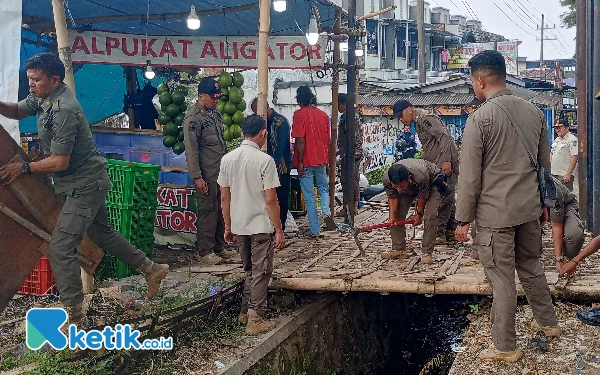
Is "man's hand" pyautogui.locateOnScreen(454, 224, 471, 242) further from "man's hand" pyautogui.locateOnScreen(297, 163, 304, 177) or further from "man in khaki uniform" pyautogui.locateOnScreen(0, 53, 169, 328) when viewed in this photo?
"man's hand" pyautogui.locateOnScreen(297, 163, 304, 177)

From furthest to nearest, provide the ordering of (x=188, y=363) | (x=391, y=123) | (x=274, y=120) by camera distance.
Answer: (x=391, y=123) < (x=274, y=120) < (x=188, y=363)

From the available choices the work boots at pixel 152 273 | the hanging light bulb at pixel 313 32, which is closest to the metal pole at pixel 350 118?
the hanging light bulb at pixel 313 32

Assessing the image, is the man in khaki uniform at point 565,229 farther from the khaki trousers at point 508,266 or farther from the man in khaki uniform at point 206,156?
the man in khaki uniform at point 206,156

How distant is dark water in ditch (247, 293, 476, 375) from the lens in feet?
19.3

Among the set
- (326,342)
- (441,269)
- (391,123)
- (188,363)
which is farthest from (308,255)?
(391,123)

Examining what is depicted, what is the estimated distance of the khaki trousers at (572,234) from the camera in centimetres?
588

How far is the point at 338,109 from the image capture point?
9711 mm

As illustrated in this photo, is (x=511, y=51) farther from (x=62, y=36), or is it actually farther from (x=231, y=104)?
(x=62, y=36)

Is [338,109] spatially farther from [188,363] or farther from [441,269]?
[188,363]

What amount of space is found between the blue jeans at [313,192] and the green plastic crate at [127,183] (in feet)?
8.36

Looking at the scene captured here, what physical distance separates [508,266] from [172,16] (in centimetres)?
673

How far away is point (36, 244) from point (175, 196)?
2.97m

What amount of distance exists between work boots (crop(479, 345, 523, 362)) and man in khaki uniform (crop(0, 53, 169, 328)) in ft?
10.3

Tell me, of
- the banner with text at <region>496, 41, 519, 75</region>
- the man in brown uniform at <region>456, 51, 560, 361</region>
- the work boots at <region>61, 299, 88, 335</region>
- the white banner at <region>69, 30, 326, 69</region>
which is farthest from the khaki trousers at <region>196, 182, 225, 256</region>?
the banner with text at <region>496, 41, 519, 75</region>
